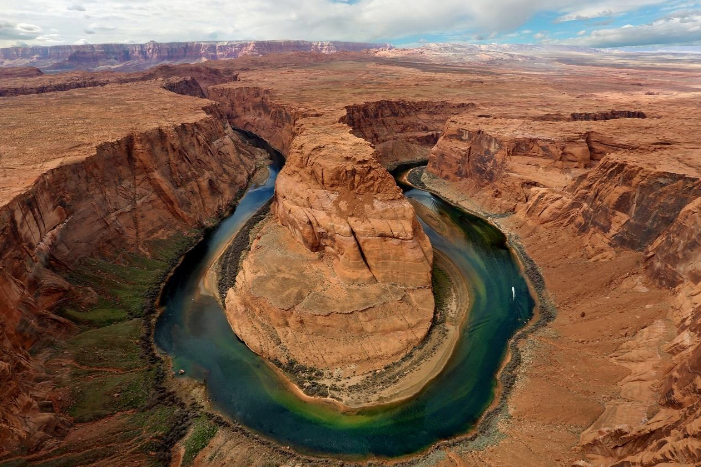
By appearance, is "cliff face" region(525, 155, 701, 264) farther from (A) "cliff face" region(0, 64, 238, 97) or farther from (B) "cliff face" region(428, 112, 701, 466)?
(A) "cliff face" region(0, 64, 238, 97)

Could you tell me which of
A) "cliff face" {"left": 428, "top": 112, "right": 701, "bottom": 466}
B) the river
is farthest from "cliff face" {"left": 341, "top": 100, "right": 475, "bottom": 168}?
the river

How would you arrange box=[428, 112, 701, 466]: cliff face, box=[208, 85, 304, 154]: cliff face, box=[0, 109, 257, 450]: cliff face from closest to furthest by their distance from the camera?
box=[428, 112, 701, 466]: cliff face, box=[0, 109, 257, 450]: cliff face, box=[208, 85, 304, 154]: cliff face

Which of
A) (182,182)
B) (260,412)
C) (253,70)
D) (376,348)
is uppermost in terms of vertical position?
(253,70)

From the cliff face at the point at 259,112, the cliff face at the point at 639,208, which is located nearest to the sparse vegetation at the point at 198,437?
the cliff face at the point at 639,208

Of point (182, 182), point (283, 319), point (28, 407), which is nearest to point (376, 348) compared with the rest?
point (283, 319)

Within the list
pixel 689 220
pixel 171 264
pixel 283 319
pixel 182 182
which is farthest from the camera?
pixel 182 182

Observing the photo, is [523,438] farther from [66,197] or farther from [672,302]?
[66,197]

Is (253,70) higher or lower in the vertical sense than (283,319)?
higher
